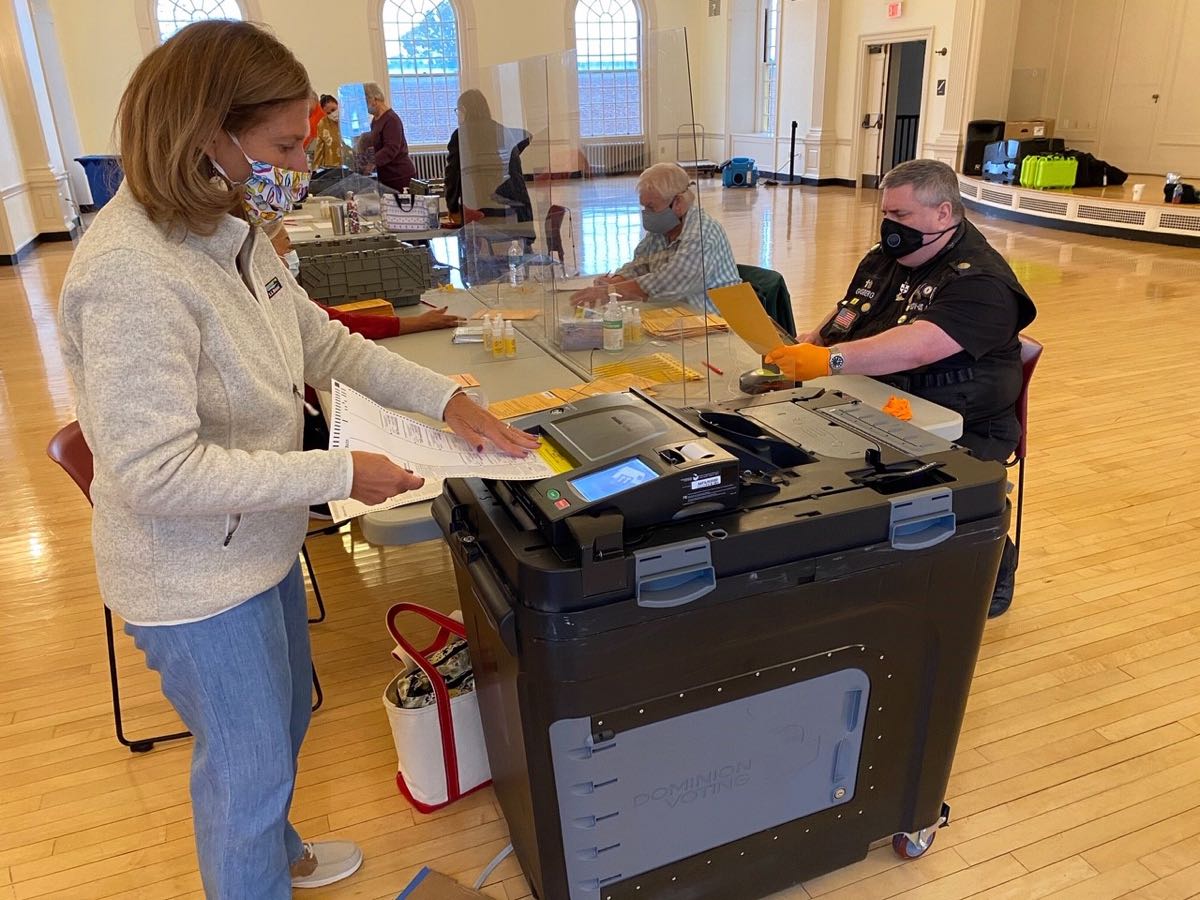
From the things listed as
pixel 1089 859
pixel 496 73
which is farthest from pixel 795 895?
pixel 496 73

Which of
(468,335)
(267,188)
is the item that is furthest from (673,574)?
(468,335)

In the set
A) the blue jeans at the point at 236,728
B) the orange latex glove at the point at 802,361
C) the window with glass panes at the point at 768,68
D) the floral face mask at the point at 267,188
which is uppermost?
the window with glass panes at the point at 768,68

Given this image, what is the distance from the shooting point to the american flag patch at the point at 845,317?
104 inches

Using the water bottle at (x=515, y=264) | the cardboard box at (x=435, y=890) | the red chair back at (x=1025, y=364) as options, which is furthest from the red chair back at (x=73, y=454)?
the red chair back at (x=1025, y=364)

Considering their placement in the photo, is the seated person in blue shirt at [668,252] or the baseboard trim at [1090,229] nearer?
the seated person in blue shirt at [668,252]

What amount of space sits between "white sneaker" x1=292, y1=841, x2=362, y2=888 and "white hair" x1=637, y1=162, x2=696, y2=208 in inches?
76.1

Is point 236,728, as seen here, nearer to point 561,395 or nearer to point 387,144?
point 561,395

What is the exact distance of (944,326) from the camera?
223 cm

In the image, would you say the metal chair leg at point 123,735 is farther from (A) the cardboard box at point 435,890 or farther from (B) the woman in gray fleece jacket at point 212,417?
(B) the woman in gray fleece jacket at point 212,417

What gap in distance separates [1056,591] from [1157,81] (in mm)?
10537

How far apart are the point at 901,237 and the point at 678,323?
664 millimetres

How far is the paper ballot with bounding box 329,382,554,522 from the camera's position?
122 cm

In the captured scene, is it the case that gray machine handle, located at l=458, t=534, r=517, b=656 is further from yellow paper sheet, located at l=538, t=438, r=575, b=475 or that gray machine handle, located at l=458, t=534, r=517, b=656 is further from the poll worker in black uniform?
the poll worker in black uniform

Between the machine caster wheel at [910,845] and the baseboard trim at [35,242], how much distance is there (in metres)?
9.44
